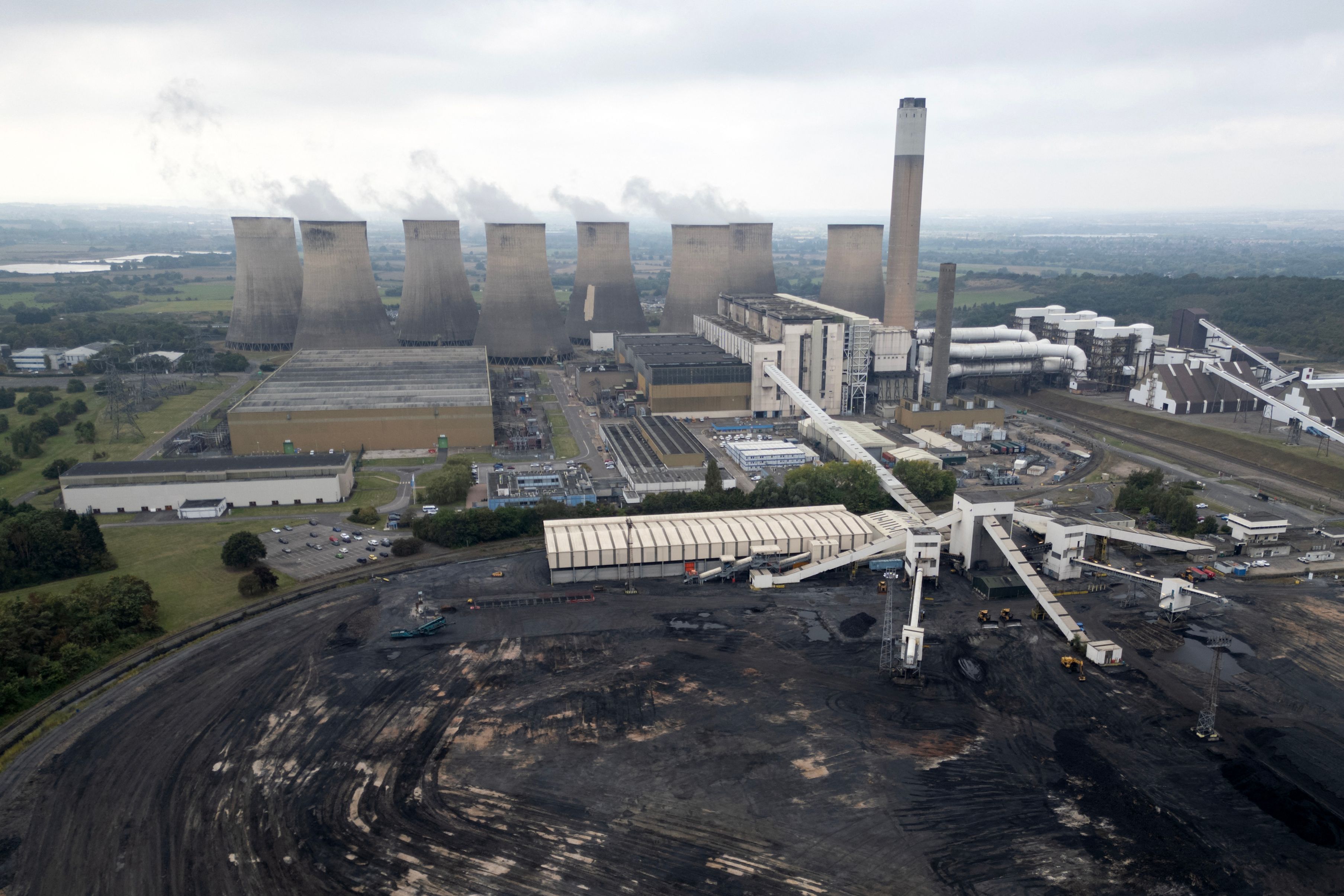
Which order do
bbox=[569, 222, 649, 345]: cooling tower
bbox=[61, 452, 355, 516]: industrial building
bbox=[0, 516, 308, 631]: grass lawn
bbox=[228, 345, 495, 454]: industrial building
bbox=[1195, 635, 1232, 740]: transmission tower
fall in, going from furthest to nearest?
1. bbox=[569, 222, 649, 345]: cooling tower
2. bbox=[228, 345, 495, 454]: industrial building
3. bbox=[61, 452, 355, 516]: industrial building
4. bbox=[0, 516, 308, 631]: grass lawn
5. bbox=[1195, 635, 1232, 740]: transmission tower

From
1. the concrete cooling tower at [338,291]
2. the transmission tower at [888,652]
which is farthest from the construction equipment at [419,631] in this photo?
the concrete cooling tower at [338,291]

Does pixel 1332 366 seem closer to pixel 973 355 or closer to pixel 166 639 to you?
pixel 973 355

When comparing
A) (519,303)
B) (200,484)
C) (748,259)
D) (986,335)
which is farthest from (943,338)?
(200,484)

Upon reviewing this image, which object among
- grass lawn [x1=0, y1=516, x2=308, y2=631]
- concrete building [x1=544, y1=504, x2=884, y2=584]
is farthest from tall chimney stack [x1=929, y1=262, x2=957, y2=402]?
grass lawn [x1=0, y1=516, x2=308, y2=631]

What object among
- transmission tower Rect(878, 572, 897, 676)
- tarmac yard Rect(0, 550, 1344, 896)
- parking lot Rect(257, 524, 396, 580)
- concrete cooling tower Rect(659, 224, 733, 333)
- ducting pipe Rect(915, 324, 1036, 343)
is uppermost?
concrete cooling tower Rect(659, 224, 733, 333)

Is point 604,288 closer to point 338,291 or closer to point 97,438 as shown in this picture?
point 338,291

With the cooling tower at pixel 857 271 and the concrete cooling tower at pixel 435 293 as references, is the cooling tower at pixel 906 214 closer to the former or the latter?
the cooling tower at pixel 857 271

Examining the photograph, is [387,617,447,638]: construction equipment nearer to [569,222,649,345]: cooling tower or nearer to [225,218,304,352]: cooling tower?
[569,222,649,345]: cooling tower
